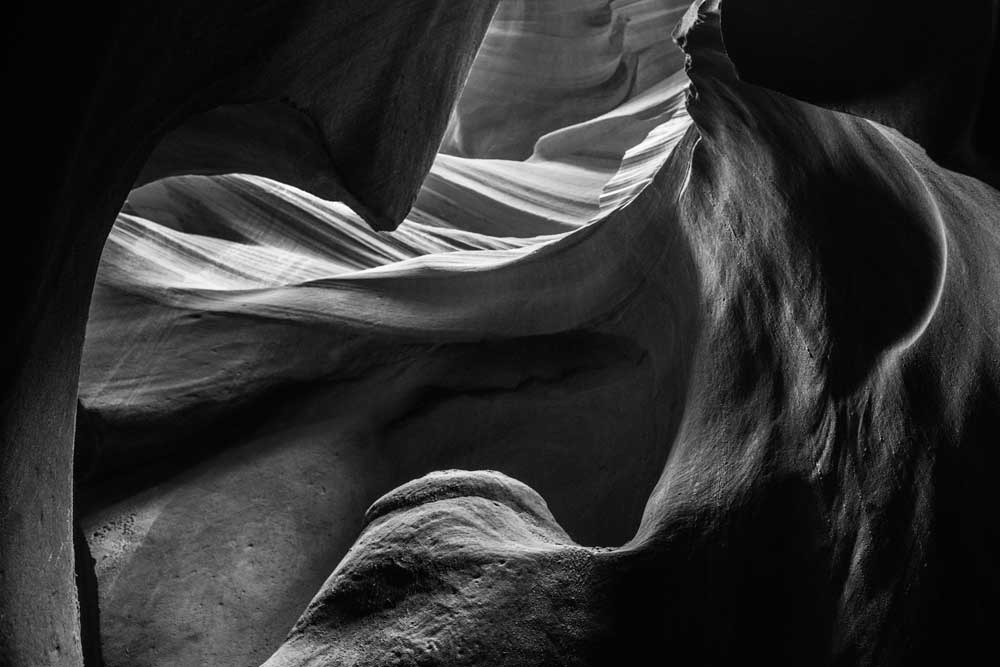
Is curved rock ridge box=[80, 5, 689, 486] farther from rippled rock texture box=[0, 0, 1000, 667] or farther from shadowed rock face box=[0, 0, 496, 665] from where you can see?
shadowed rock face box=[0, 0, 496, 665]

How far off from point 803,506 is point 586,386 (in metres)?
0.86

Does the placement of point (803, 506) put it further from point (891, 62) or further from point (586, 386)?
point (586, 386)

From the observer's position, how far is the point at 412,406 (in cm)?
217

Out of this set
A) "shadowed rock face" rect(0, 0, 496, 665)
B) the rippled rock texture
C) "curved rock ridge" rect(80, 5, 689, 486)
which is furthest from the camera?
"curved rock ridge" rect(80, 5, 689, 486)

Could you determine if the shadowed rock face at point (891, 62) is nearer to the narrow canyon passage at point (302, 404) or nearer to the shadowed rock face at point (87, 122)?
the shadowed rock face at point (87, 122)

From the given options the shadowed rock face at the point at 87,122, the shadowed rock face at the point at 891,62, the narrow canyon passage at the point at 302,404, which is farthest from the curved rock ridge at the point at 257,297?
the shadowed rock face at the point at 891,62

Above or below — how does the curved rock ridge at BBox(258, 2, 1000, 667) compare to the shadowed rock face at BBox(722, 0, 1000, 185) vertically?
below

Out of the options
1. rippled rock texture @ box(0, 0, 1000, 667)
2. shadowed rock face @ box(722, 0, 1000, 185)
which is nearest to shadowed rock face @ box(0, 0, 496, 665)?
rippled rock texture @ box(0, 0, 1000, 667)

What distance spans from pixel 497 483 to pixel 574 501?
0.61 metres

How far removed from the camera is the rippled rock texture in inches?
48.3

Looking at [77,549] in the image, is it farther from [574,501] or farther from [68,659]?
[574,501]

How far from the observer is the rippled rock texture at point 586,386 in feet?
4.02

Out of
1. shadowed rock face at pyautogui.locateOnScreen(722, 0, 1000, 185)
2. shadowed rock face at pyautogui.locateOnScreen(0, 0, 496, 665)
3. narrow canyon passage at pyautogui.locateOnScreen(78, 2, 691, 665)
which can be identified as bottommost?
narrow canyon passage at pyautogui.locateOnScreen(78, 2, 691, 665)

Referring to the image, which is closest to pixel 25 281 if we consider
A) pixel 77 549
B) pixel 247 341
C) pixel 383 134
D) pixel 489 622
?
pixel 489 622
